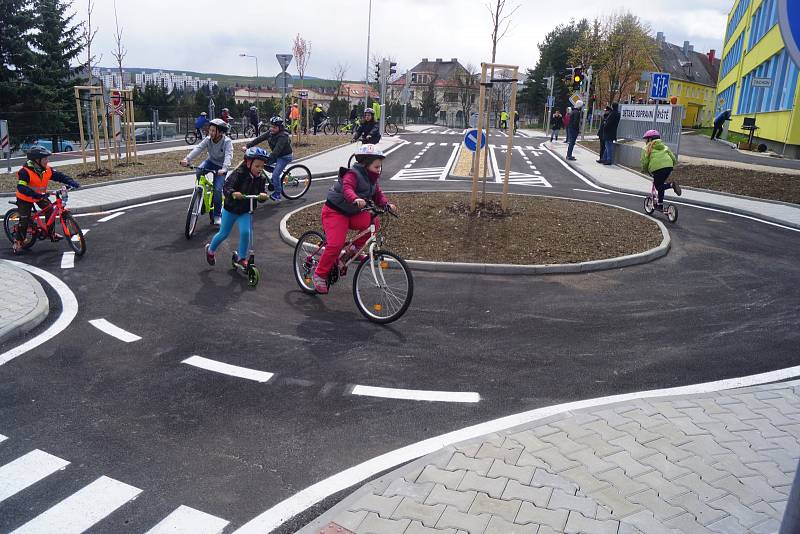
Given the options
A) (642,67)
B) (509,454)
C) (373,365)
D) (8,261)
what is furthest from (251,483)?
(642,67)

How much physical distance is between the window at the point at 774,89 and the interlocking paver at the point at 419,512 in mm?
28397

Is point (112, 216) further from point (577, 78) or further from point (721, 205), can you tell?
point (577, 78)

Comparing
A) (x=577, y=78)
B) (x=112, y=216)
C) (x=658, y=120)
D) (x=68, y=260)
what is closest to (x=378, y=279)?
(x=68, y=260)

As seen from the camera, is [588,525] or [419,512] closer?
[588,525]

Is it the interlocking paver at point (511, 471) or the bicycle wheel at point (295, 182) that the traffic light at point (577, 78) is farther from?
the interlocking paver at point (511, 471)

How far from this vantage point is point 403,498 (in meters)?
3.54

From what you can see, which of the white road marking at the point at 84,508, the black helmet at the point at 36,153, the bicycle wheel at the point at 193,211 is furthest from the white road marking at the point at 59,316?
the white road marking at the point at 84,508

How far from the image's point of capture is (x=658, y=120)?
2389 centimetres

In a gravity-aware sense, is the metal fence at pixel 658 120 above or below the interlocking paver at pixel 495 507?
above

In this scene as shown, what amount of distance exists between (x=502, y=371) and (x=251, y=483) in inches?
103

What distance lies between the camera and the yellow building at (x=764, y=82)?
93.3ft

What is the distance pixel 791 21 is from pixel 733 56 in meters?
68.4

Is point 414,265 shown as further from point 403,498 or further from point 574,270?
point 403,498

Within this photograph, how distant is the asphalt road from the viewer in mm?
4090
